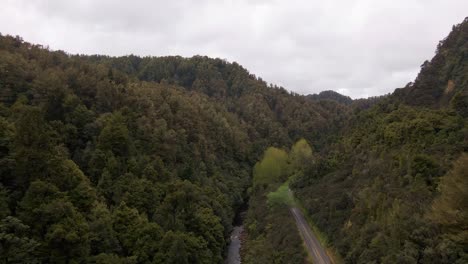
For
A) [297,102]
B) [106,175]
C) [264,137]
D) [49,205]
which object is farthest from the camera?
[297,102]

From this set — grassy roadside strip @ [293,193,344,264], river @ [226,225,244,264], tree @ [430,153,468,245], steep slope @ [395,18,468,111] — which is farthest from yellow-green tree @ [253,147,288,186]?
tree @ [430,153,468,245]

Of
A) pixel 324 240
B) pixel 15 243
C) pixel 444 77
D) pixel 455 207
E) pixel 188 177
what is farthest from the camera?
pixel 444 77

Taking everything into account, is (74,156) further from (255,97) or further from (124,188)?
(255,97)

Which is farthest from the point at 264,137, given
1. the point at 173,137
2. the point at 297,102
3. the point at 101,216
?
the point at 101,216

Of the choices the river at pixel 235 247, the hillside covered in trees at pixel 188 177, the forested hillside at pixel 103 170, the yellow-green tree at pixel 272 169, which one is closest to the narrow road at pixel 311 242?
the hillside covered in trees at pixel 188 177

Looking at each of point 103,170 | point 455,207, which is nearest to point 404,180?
point 455,207

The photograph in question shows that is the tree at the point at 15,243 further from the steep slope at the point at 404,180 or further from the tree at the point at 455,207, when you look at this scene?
the tree at the point at 455,207

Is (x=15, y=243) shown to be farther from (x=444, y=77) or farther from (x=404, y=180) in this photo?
(x=444, y=77)
